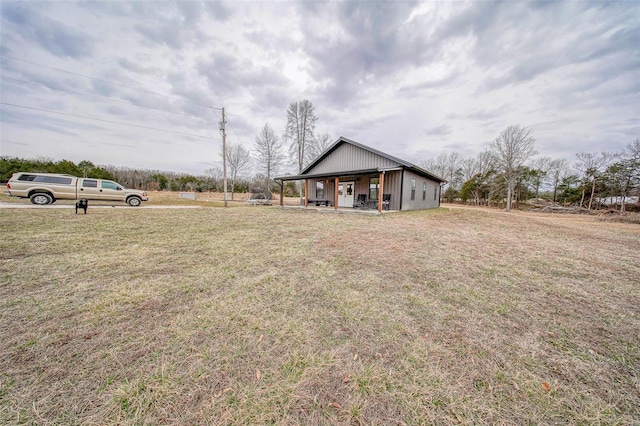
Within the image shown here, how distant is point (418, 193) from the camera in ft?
52.1

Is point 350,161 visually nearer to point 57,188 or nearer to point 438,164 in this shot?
point 57,188

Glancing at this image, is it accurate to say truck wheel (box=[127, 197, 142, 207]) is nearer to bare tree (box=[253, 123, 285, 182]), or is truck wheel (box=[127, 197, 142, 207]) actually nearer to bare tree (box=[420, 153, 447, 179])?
bare tree (box=[253, 123, 285, 182])

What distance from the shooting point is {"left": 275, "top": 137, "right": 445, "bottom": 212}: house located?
534 inches

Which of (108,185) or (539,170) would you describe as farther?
(539,170)

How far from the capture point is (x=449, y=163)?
139 ft

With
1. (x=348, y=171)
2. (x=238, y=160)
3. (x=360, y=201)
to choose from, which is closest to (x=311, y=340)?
(x=348, y=171)

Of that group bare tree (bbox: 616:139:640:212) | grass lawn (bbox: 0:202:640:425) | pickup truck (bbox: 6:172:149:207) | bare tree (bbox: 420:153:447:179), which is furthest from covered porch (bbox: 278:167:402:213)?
→ bare tree (bbox: 420:153:447:179)

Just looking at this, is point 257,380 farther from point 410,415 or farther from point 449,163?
point 449,163

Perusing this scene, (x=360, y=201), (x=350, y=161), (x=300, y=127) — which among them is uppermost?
(x=300, y=127)

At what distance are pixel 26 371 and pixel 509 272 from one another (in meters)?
5.76

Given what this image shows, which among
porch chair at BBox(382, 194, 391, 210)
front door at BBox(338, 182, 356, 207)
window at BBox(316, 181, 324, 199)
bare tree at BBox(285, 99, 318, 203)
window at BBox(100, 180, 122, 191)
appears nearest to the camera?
window at BBox(100, 180, 122, 191)

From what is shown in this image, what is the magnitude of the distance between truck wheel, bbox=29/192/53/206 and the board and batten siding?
63.5 feet

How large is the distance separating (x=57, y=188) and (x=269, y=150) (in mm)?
18332

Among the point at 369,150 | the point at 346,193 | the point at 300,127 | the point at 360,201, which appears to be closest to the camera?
the point at 369,150
